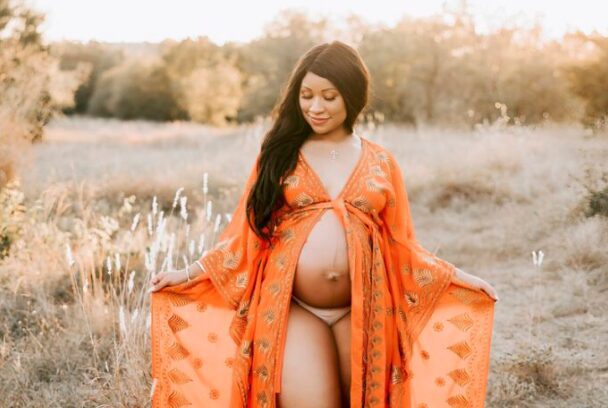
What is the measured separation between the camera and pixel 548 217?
7773mm

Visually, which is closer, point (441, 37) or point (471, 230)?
point (471, 230)

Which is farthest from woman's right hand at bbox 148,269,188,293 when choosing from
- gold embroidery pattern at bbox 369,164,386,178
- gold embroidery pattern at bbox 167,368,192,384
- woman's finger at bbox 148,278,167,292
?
gold embroidery pattern at bbox 369,164,386,178

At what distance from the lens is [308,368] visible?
8.73 ft

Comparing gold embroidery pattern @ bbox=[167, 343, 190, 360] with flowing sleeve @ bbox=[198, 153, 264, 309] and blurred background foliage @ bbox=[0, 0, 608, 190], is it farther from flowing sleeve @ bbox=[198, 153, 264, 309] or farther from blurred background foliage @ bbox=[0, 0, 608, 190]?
blurred background foliage @ bbox=[0, 0, 608, 190]

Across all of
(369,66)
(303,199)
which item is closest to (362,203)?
(303,199)

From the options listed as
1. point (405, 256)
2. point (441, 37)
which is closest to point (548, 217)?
point (405, 256)

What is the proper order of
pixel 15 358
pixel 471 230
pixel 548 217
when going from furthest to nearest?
pixel 471 230, pixel 548 217, pixel 15 358

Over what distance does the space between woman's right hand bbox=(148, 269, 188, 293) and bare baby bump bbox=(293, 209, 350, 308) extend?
0.54 meters

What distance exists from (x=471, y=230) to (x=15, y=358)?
575 centimetres

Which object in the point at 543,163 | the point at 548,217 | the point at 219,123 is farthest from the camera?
the point at 219,123

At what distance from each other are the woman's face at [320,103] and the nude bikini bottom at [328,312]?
0.73m

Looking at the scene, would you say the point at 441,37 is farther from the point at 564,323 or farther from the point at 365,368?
the point at 365,368

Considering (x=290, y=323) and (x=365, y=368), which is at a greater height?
(x=290, y=323)

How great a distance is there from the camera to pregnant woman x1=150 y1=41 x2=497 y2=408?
8.95ft
